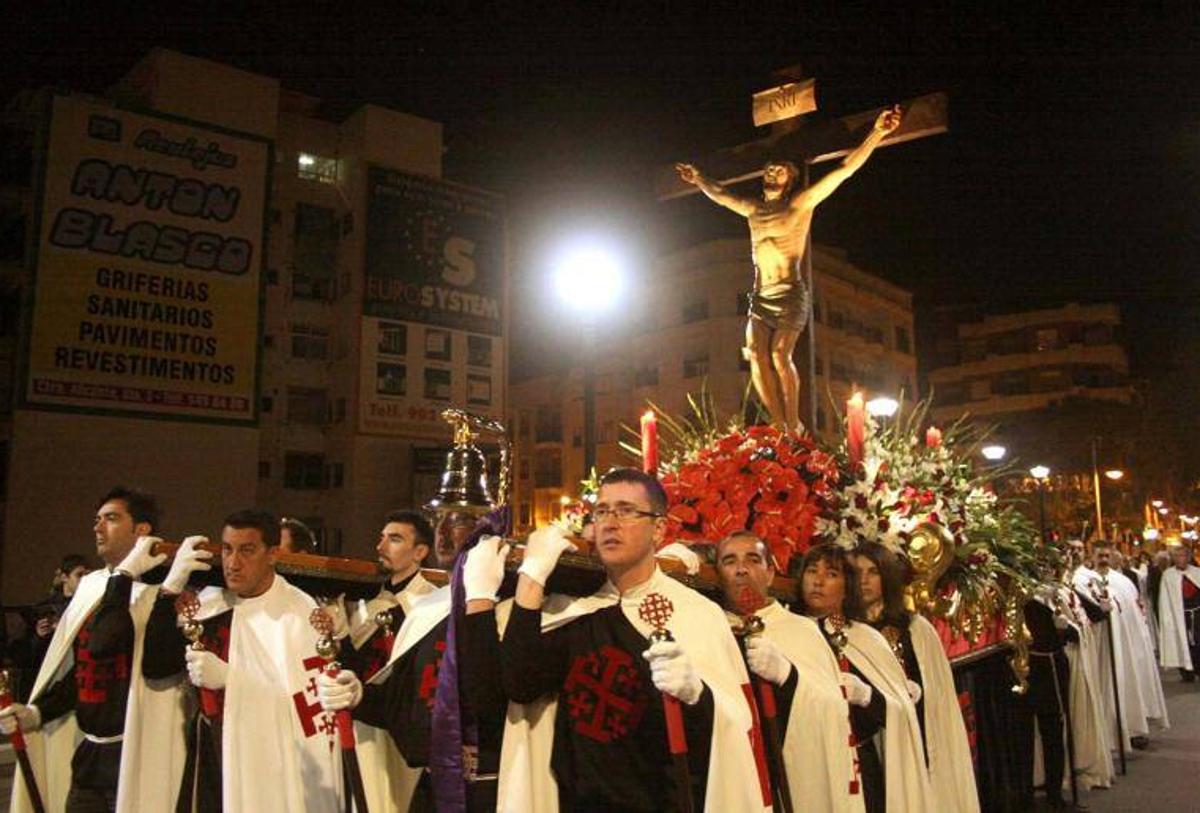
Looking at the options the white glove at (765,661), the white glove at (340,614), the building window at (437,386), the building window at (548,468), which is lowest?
the white glove at (765,661)

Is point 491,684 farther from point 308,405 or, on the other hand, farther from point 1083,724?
point 308,405

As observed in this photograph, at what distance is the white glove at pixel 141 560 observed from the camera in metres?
4.71

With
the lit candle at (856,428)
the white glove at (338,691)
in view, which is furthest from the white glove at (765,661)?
the lit candle at (856,428)

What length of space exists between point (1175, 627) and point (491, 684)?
16.4 metres

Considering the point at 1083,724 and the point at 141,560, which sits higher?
the point at 141,560

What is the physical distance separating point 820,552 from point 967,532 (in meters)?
2.22

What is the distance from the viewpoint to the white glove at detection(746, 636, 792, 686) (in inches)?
151

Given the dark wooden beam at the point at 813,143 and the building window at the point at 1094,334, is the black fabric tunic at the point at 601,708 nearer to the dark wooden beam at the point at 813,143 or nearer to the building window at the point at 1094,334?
the dark wooden beam at the point at 813,143

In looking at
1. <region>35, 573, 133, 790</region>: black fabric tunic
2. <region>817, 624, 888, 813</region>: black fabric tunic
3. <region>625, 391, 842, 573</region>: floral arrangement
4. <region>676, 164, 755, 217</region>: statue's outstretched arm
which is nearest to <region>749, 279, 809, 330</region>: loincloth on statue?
<region>676, 164, 755, 217</region>: statue's outstretched arm

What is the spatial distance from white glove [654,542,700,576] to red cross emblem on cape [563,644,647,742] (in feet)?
2.91

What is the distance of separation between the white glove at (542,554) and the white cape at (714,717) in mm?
266

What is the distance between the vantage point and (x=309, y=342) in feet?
120

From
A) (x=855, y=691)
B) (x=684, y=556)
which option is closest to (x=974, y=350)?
(x=855, y=691)

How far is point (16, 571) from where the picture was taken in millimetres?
26078
